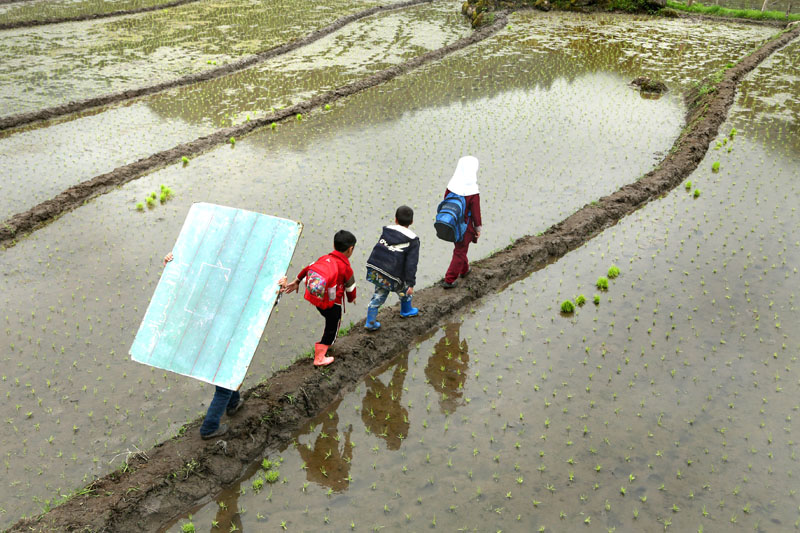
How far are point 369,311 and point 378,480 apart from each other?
189cm

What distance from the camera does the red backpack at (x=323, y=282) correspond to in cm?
472

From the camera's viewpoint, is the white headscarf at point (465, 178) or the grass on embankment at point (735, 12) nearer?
the white headscarf at point (465, 178)

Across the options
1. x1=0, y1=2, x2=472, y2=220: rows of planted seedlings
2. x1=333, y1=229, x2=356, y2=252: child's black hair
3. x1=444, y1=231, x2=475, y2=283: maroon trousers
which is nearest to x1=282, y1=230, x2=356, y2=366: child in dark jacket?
x1=333, y1=229, x2=356, y2=252: child's black hair

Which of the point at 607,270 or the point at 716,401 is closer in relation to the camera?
the point at 716,401

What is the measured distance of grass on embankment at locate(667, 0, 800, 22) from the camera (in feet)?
72.4

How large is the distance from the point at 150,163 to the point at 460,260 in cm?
674

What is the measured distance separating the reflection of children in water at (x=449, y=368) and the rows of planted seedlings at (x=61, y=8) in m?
23.3

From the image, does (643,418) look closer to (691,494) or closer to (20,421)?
(691,494)

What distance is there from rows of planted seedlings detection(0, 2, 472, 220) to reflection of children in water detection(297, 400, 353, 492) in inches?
269

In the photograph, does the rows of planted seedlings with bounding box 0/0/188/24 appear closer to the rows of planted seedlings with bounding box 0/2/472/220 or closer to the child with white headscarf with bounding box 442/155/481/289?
the rows of planted seedlings with bounding box 0/2/472/220

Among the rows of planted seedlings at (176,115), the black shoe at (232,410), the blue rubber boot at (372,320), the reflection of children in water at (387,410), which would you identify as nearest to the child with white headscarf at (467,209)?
the blue rubber boot at (372,320)

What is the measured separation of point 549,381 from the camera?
216 inches

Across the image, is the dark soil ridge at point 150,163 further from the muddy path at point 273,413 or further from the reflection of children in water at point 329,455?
the reflection of children in water at point 329,455

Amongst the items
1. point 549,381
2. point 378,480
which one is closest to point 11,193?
point 378,480
